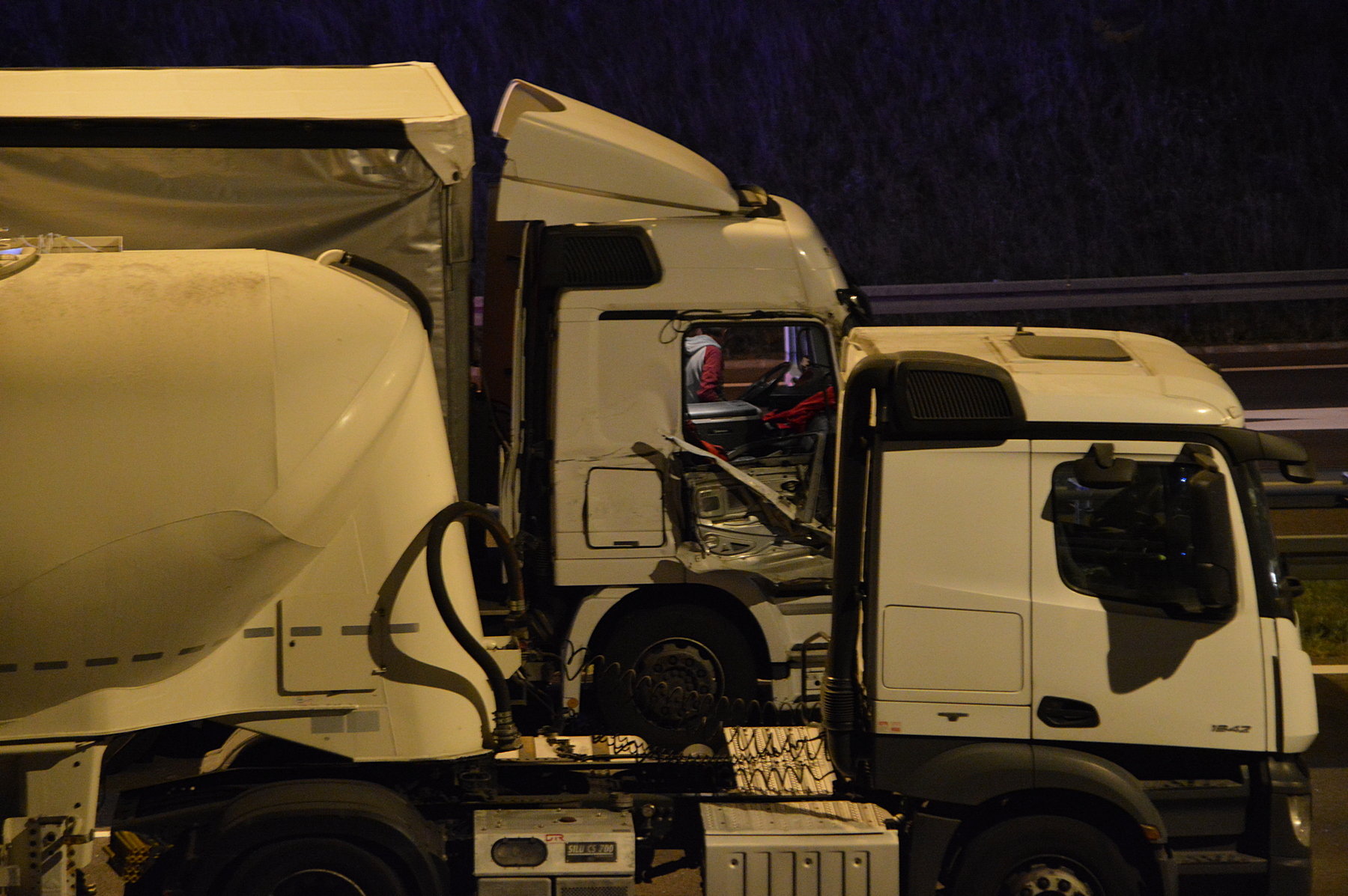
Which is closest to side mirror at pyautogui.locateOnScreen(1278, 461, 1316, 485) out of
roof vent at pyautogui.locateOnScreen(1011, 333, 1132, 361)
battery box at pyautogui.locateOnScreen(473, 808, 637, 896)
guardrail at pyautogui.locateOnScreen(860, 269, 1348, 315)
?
roof vent at pyautogui.locateOnScreen(1011, 333, 1132, 361)

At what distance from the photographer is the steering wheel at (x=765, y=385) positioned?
7.87m

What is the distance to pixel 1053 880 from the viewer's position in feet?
16.5

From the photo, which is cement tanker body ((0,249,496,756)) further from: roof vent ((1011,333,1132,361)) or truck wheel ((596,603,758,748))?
roof vent ((1011,333,1132,361))

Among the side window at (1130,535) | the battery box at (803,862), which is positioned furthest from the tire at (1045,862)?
the side window at (1130,535)

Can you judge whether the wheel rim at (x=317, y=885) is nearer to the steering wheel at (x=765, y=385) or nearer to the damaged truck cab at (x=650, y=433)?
the damaged truck cab at (x=650, y=433)

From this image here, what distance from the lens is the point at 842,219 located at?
24.1 m

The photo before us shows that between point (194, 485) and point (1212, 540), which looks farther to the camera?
point (1212, 540)

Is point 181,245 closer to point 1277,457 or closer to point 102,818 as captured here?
point 102,818

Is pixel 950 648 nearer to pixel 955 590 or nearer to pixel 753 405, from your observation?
pixel 955 590

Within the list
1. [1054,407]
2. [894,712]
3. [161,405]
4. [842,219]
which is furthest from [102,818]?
[842,219]

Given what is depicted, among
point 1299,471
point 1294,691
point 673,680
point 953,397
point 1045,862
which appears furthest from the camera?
point 673,680

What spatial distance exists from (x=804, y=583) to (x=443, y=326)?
2298 millimetres

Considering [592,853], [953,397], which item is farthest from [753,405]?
[592,853]

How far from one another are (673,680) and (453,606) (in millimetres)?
2195
